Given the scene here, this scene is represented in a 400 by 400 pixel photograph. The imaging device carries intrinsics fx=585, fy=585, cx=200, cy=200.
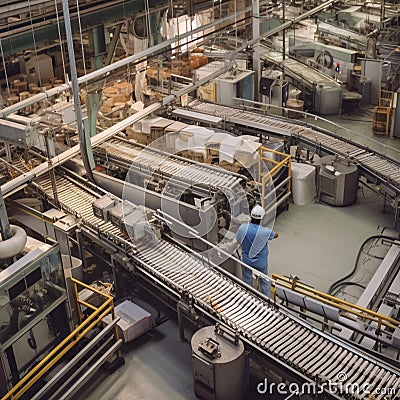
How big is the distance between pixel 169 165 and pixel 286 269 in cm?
298

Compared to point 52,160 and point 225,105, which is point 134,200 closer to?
point 52,160

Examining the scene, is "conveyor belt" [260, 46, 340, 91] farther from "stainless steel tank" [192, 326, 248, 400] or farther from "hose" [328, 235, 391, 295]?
"stainless steel tank" [192, 326, 248, 400]

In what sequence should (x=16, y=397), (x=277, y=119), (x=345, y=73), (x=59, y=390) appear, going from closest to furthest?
1. (x=16, y=397)
2. (x=59, y=390)
3. (x=277, y=119)
4. (x=345, y=73)

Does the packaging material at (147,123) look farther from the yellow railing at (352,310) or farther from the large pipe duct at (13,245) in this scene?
the large pipe duct at (13,245)

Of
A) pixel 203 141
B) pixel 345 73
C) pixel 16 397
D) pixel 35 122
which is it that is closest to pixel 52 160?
pixel 35 122

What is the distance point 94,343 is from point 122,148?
5.23 m

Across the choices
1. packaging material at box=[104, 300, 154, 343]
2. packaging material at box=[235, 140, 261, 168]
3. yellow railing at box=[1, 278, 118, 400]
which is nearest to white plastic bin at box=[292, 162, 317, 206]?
packaging material at box=[235, 140, 261, 168]

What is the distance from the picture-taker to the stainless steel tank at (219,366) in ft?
24.0

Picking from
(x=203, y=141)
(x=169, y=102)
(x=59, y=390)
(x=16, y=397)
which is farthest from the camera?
(x=169, y=102)

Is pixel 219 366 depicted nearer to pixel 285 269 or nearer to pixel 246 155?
pixel 285 269

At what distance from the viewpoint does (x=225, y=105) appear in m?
14.6

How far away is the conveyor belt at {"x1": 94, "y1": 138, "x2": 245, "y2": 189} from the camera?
34.4 feet

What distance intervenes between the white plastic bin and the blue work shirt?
3218mm

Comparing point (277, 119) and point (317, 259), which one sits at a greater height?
point (277, 119)
